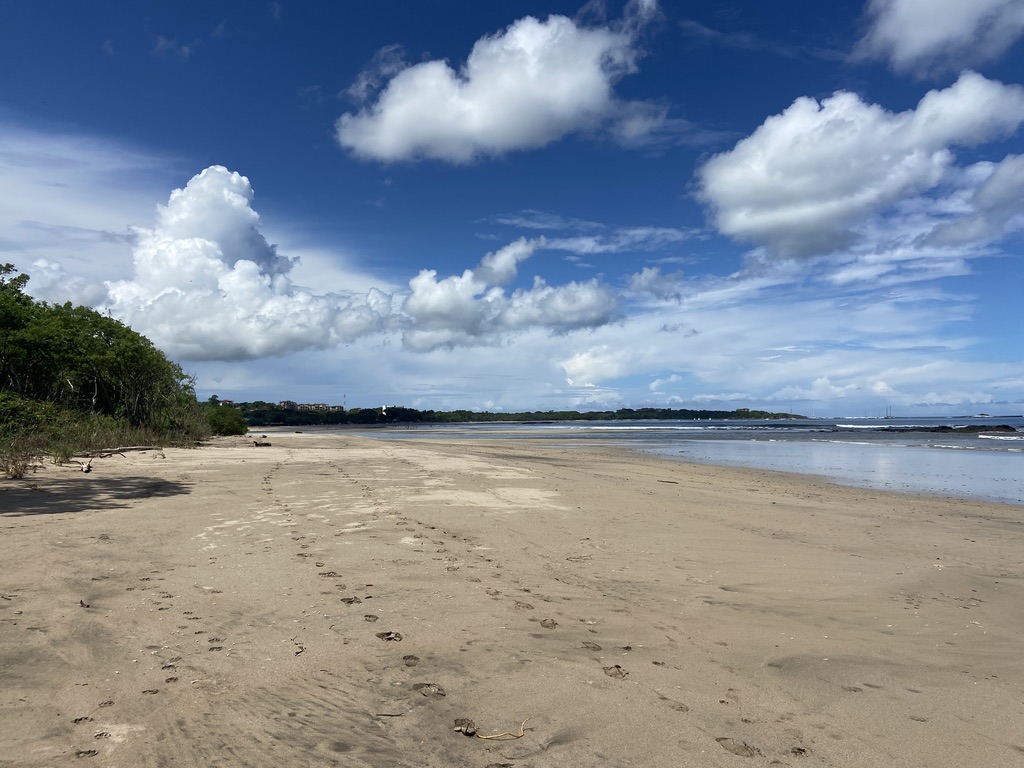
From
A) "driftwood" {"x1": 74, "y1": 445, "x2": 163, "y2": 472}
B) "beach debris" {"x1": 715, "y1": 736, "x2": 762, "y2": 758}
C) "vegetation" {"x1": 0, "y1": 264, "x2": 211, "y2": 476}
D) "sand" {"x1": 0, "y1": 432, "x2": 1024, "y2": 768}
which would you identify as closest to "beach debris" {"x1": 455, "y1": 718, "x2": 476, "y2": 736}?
"sand" {"x1": 0, "y1": 432, "x2": 1024, "y2": 768}

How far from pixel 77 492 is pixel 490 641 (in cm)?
1068

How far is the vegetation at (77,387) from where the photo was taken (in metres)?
17.0

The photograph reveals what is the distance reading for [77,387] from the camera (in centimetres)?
2777

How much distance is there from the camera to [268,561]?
733 cm

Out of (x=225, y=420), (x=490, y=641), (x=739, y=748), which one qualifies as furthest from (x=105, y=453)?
(x=225, y=420)

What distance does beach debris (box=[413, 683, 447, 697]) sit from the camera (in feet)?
13.8

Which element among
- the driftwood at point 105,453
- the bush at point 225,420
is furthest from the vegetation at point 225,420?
the driftwood at point 105,453

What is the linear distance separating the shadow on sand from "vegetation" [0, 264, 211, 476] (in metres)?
1.11

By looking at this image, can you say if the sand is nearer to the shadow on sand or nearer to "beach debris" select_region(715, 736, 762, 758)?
"beach debris" select_region(715, 736, 762, 758)

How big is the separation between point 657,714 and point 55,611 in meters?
5.03

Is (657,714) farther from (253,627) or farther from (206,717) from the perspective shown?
(253,627)

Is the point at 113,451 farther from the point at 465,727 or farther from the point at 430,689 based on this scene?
the point at 465,727

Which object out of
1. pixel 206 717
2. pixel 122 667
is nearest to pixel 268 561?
pixel 122 667

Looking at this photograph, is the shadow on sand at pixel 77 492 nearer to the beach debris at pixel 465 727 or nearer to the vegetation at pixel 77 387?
the vegetation at pixel 77 387
